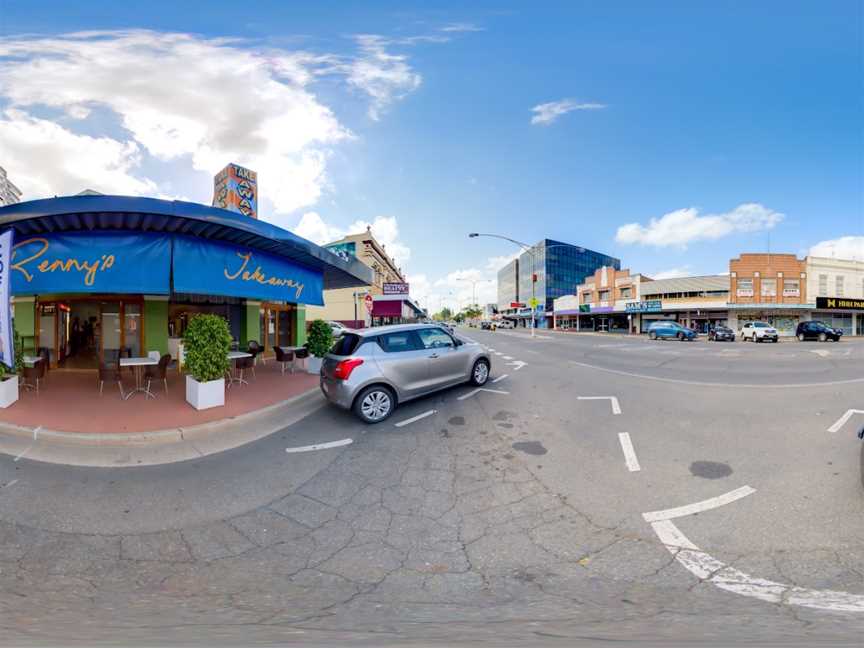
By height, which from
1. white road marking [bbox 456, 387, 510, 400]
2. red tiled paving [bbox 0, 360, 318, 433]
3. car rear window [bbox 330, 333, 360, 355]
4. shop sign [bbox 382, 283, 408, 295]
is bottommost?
white road marking [bbox 456, 387, 510, 400]

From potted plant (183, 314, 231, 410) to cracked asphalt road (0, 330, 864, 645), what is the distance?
2273 millimetres

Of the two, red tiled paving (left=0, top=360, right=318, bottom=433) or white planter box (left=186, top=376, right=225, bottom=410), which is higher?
white planter box (left=186, top=376, right=225, bottom=410)

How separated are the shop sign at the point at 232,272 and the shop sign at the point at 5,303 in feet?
7.87

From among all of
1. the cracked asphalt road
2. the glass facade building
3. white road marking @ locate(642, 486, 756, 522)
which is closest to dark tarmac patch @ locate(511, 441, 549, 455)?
the cracked asphalt road

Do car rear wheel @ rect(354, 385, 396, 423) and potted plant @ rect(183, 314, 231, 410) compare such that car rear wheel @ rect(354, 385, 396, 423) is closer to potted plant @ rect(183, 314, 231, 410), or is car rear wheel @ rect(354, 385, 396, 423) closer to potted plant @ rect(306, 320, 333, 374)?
potted plant @ rect(183, 314, 231, 410)

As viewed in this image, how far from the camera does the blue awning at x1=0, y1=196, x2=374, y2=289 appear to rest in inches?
267

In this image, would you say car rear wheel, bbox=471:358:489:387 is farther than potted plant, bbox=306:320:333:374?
No

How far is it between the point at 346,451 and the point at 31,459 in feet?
13.9

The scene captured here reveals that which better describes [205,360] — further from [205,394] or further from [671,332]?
[671,332]

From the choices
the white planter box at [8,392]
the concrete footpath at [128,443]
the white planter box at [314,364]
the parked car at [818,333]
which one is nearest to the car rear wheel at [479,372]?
the concrete footpath at [128,443]

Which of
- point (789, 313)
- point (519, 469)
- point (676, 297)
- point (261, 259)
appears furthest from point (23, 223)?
point (789, 313)

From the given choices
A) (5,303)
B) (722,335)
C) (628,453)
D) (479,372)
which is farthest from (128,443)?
(722,335)

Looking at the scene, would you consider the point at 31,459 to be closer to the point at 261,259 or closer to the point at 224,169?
the point at 261,259

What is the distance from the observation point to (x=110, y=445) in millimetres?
5496
